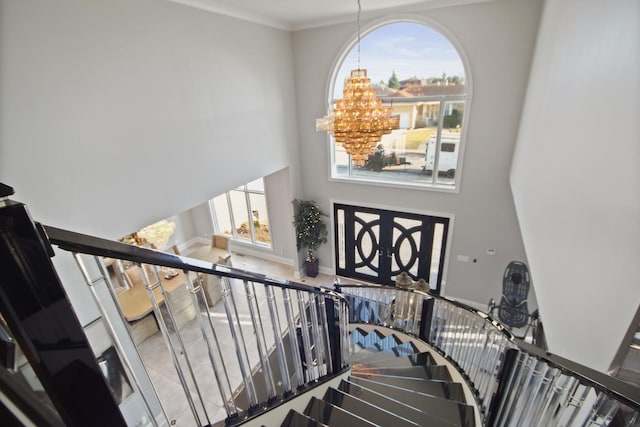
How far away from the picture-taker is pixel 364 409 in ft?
7.45

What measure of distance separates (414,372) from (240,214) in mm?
6581

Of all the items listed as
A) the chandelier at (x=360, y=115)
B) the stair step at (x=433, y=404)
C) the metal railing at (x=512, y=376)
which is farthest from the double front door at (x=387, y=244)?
the stair step at (x=433, y=404)


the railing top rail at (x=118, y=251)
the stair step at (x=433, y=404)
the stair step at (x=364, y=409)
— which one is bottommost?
the stair step at (x=433, y=404)

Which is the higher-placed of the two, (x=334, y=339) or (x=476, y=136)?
(x=476, y=136)

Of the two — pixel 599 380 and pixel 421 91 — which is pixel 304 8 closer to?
pixel 421 91

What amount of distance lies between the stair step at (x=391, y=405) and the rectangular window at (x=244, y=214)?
5679mm

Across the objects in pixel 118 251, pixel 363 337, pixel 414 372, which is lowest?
pixel 363 337

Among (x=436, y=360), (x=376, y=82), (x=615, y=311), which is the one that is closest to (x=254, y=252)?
(x=376, y=82)

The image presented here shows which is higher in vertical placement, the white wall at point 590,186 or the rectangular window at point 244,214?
the white wall at point 590,186

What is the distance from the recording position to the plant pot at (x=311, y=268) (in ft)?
24.8

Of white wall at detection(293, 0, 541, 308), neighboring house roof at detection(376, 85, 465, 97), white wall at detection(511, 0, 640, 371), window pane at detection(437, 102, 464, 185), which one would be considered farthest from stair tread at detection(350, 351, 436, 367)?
neighboring house roof at detection(376, 85, 465, 97)

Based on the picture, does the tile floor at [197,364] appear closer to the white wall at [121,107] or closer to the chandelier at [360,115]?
the white wall at [121,107]

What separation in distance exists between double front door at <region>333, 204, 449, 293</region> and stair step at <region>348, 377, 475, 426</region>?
13.2ft

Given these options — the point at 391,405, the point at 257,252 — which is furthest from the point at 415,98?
the point at 257,252
